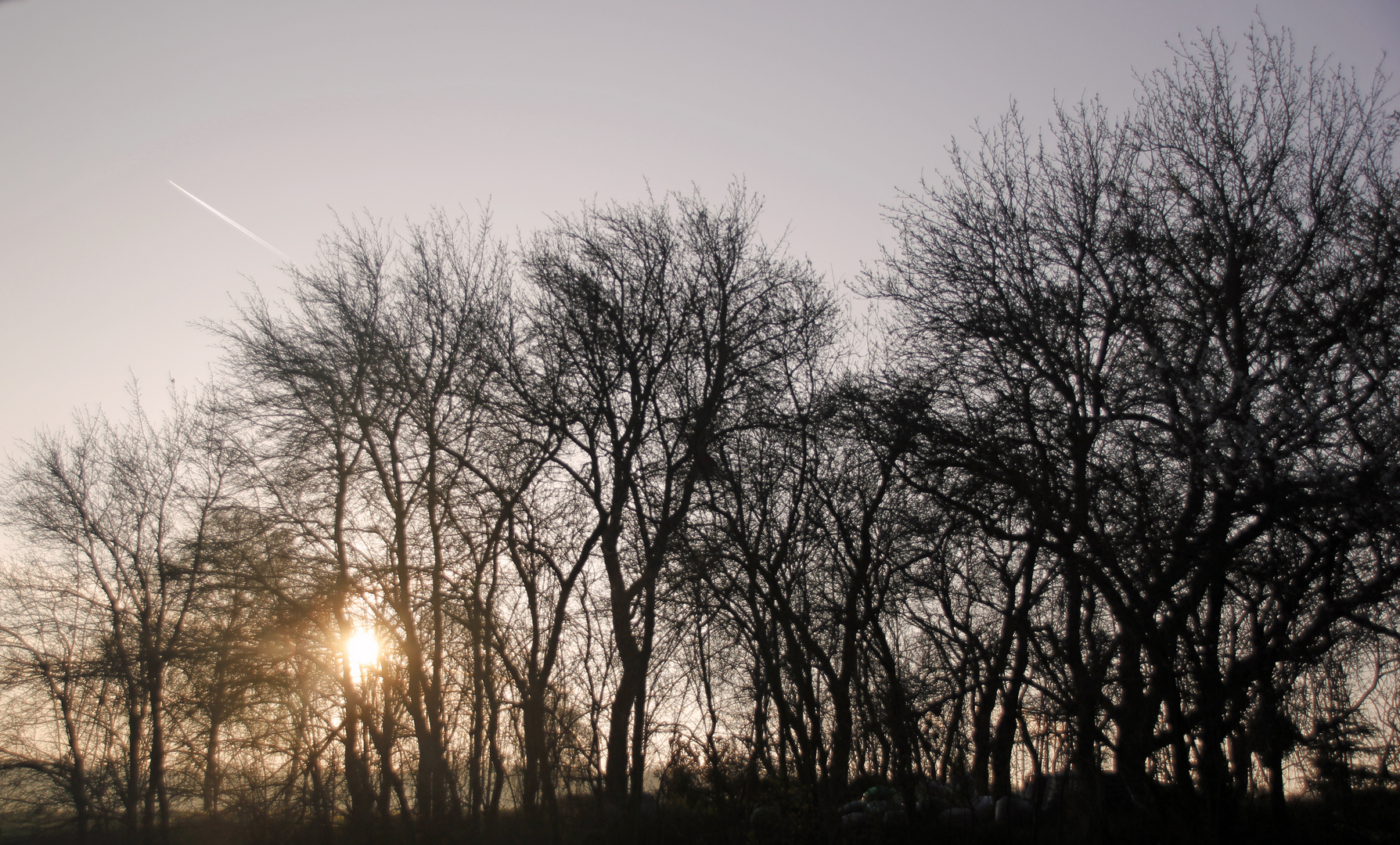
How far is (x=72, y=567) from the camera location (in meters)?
22.8

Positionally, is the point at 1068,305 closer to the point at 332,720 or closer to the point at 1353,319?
the point at 1353,319

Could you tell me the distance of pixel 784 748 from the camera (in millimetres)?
11516

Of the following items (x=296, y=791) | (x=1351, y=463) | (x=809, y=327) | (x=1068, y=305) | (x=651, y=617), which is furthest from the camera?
(x=296, y=791)

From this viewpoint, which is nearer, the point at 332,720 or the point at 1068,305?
the point at 1068,305

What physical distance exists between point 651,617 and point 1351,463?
903cm

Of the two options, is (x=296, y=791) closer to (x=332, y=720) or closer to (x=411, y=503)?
Answer: (x=332, y=720)

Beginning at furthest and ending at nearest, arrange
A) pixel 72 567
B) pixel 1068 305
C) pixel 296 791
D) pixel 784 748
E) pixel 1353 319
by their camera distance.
A: 1. pixel 72 567
2. pixel 296 791
3. pixel 784 748
4. pixel 1068 305
5. pixel 1353 319

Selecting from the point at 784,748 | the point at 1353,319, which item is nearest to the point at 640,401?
the point at 784,748

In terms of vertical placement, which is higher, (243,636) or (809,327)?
(809,327)

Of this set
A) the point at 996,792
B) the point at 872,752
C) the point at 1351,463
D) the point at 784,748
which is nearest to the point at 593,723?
the point at 784,748

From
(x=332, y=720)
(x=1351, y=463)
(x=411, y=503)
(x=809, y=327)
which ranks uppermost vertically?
(x=809, y=327)

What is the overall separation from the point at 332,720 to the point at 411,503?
5972 millimetres

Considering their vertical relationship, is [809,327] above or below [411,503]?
above

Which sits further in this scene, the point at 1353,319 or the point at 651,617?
the point at 651,617
